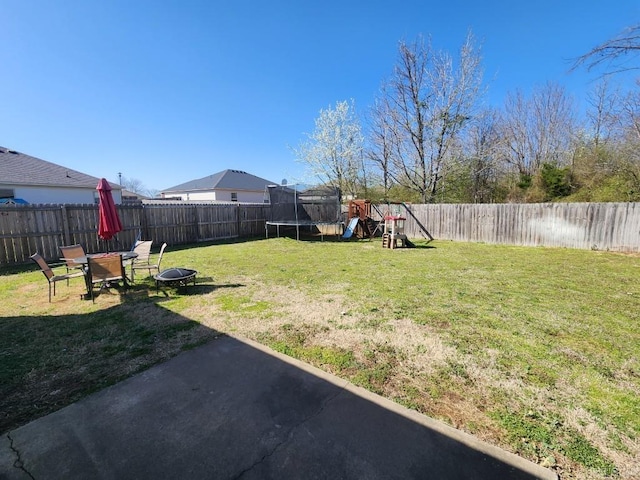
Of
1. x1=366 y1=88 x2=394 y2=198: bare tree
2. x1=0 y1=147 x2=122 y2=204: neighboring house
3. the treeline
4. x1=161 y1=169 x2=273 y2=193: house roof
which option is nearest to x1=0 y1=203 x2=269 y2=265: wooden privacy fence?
x1=0 y1=147 x2=122 y2=204: neighboring house

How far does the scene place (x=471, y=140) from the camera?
63.1ft

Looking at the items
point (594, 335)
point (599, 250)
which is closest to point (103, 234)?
point (594, 335)

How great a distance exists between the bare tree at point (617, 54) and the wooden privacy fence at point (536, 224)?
7.32 metres

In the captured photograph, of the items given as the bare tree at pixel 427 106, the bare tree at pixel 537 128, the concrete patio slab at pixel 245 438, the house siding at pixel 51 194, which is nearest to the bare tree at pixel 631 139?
the bare tree at pixel 537 128

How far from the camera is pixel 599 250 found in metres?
9.66

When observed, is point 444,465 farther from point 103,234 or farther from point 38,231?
point 38,231

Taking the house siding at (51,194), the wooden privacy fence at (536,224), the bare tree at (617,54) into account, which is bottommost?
the wooden privacy fence at (536,224)

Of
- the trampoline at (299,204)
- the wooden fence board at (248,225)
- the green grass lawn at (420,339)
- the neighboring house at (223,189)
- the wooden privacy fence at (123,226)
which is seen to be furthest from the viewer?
the neighboring house at (223,189)

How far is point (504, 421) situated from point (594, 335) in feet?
8.13

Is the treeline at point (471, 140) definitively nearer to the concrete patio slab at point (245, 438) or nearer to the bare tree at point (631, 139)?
the bare tree at point (631, 139)

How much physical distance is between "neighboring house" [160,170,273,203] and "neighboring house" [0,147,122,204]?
12.6 metres

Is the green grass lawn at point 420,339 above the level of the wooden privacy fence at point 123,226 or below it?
below

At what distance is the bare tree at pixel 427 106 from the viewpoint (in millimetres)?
16547

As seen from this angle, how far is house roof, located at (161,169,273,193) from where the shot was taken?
30.2 meters
